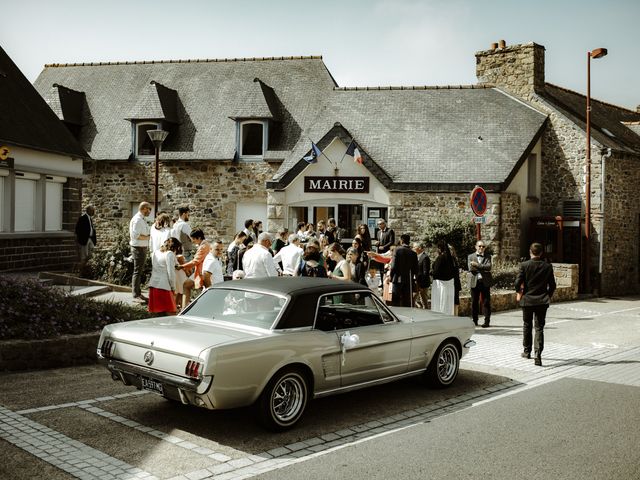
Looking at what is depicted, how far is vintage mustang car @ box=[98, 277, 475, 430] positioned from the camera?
6141 millimetres

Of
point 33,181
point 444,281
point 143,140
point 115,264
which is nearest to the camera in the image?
point 444,281

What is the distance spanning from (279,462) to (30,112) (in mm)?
16255

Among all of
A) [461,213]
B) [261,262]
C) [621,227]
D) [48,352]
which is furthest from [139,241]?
[621,227]

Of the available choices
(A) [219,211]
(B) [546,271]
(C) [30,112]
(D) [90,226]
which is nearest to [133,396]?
(B) [546,271]

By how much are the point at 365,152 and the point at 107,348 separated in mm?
18323

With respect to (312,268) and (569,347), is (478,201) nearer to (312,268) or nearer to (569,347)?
(569,347)

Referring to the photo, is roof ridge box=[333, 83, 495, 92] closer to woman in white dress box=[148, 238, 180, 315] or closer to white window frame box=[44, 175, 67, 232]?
white window frame box=[44, 175, 67, 232]

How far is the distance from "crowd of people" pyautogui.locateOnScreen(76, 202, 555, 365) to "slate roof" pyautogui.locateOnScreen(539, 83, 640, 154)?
13.3 m

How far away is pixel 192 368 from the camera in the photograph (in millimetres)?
6059

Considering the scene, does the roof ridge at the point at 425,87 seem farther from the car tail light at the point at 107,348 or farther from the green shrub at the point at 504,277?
the car tail light at the point at 107,348

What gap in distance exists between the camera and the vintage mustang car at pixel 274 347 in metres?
6.14

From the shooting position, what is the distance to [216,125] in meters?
27.5

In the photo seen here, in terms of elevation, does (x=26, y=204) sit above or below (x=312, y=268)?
above

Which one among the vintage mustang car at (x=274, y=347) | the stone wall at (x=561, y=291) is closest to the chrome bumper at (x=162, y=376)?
the vintage mustang car at (x=274, y=347)
